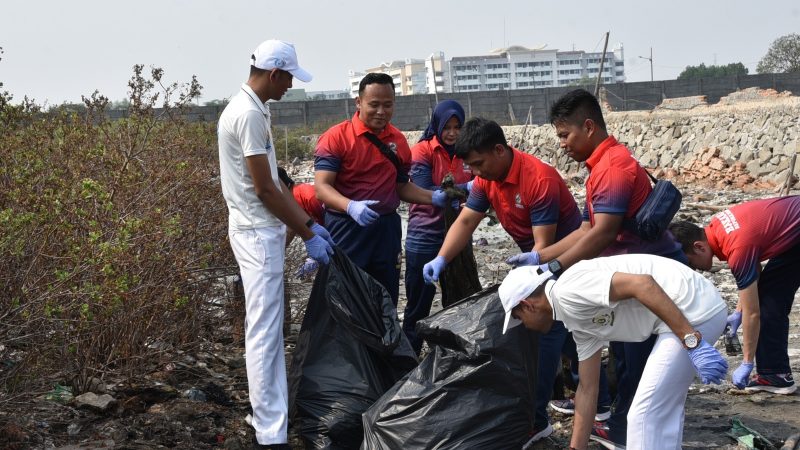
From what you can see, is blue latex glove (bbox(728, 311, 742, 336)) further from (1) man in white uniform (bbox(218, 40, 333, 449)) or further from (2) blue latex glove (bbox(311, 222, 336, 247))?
(1) man in white uniform (bbox(218, 40, 333, 449))

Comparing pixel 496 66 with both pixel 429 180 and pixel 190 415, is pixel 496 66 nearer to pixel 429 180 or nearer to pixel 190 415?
pixel 429 180

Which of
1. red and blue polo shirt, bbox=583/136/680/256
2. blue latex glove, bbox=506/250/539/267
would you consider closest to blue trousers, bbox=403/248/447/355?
blue latex glove, bbox=506/250/539/267

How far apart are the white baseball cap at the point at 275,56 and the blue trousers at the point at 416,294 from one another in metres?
1.69

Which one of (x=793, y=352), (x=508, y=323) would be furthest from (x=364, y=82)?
(x=793, y=352)

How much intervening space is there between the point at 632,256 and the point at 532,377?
2.46 ft

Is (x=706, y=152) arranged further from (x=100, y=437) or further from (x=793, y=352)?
(x=100, y=437)

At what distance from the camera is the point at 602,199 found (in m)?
3.99

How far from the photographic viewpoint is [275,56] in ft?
13.1

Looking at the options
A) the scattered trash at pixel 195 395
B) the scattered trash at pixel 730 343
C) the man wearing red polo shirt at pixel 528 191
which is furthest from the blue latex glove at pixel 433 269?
the scattered trash at pixel 730 343

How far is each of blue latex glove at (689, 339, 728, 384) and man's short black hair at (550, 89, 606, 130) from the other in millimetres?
1393

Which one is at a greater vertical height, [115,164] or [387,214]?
[115,164]

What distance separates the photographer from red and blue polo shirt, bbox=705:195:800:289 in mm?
4332

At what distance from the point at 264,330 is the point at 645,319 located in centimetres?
162

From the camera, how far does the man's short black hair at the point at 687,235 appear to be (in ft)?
13.9
